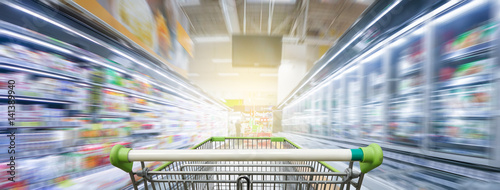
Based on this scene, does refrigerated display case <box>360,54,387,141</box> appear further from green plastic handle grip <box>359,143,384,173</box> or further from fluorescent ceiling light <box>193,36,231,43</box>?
fluorescent ceiling light <box>193,36,231,43</box>

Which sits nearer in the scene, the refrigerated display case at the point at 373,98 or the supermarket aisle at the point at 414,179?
the supermarket aisle at the point at 414,179

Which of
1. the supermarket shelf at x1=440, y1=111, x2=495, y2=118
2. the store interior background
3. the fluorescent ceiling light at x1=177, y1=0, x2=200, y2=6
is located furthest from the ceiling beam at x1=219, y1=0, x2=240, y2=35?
the supermarket shelf at x1=440, y1=111, x2=495, y2=118

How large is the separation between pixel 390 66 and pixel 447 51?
23.9 inches

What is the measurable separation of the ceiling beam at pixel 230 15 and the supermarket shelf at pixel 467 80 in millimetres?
2715

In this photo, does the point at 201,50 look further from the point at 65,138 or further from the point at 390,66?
the point at 390,66

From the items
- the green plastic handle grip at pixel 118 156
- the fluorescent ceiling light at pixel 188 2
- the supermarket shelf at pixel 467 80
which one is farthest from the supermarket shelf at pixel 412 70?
the fluorescent ceiling light at pixel 188 2

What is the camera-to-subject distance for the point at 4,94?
673 millimetres

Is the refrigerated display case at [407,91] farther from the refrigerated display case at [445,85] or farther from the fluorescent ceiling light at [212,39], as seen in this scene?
the fluorescent ceiling light at [212,39]

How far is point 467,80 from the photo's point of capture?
919 millimetres

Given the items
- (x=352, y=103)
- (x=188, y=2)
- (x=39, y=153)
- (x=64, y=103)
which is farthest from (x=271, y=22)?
(x=39, y=153)

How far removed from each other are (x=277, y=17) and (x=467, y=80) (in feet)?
8.50

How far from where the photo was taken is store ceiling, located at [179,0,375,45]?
101 inches

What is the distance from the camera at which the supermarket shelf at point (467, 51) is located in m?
0.84

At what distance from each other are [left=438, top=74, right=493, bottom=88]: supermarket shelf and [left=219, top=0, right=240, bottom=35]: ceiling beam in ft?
8.91
